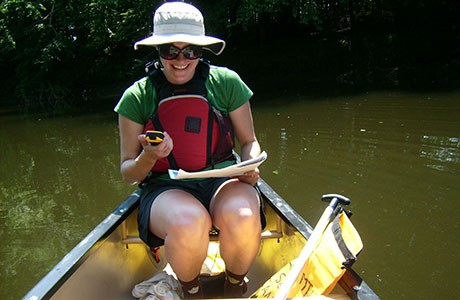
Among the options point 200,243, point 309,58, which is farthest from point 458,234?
point 309,58

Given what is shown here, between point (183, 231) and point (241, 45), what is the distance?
15563 millimetres

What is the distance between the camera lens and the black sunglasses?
1.85 m

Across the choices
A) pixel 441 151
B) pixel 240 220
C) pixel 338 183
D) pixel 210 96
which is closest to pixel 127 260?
pixel 240 220

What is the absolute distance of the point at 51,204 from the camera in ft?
16.6

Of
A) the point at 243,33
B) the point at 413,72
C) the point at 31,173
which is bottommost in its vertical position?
the point at 31,173

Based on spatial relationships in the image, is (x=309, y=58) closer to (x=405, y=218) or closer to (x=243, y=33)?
(x=243, y=33)

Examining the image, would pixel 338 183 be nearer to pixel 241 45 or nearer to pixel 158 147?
pixel 158 147

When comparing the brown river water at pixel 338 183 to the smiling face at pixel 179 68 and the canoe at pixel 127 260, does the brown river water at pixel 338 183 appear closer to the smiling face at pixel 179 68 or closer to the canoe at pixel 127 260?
the canoe at pixel 127 260

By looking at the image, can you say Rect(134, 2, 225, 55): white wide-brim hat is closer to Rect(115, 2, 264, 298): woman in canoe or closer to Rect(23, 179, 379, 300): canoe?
Rect(115, 2, 264, 298): woman in canoe

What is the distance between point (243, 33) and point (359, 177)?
12.9 meters

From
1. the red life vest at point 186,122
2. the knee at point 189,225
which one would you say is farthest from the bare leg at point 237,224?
the red life vest at point 186,122

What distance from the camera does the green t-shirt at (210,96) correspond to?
196 centimetres

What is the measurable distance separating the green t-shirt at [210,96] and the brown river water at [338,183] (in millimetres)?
1610

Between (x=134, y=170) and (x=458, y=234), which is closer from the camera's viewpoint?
(x=134, y=170)
